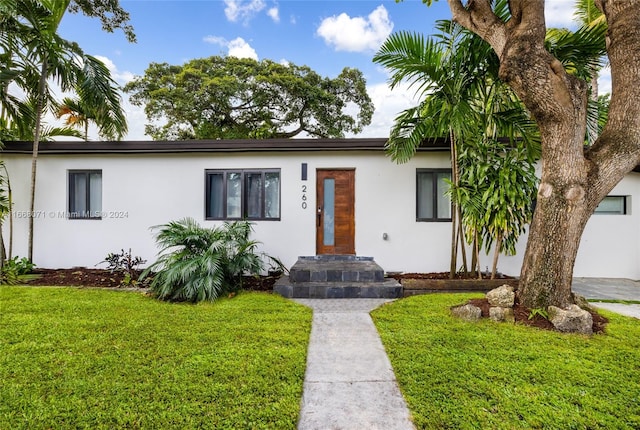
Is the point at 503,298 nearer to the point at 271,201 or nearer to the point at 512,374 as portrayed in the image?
the point at 512,374

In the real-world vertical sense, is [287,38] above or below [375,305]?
above

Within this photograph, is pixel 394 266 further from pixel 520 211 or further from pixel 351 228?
pixel 520 211

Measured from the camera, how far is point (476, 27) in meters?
3.70

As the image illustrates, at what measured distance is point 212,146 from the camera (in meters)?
5.72

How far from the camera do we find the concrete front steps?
4488mm

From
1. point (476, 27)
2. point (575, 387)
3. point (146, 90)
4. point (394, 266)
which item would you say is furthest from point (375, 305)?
point (146, 90)

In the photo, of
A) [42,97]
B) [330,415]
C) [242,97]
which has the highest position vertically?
[242,97]

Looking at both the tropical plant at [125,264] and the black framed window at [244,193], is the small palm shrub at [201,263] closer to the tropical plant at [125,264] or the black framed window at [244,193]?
the black framed window at [244,193]

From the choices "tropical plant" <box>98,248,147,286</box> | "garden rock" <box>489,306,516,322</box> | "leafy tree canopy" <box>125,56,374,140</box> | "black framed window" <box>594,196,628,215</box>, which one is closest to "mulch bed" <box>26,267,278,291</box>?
"tropical plant" <box>98,248,147,286</box>

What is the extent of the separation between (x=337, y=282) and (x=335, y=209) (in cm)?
172

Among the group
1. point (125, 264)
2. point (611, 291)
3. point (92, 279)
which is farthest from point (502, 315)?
point (92, 279)

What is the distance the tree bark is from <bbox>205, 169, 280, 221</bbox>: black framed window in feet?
14.0

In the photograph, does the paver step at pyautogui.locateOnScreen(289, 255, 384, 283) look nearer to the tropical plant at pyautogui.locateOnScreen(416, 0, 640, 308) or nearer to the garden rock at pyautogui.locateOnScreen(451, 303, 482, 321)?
the garden rock at pyautogui.locateOnScreen(451, 303, 482, 321)

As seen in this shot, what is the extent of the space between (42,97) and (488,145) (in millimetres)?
8194
